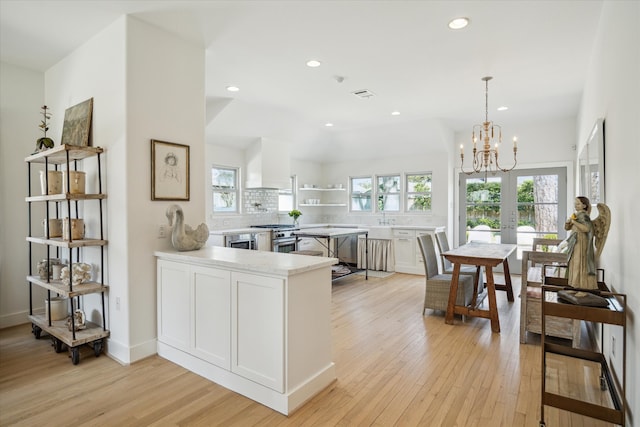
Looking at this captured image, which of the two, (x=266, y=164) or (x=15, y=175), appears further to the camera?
(x=266, y=164)

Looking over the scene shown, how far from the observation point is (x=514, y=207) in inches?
263

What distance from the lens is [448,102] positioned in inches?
205

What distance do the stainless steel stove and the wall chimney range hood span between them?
80 centimetres

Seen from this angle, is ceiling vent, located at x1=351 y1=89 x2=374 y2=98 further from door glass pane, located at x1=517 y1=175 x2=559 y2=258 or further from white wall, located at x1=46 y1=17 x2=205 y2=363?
door glass pane, located at x1=517 y1=175 x2=559 y2=258

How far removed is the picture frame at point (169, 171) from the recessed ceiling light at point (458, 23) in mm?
2563

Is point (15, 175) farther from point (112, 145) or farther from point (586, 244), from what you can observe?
point (586, 244)

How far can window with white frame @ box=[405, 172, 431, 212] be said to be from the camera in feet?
24.2

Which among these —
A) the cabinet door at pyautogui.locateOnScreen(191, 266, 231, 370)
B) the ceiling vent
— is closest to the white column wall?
the cabinet door at pyautogui.locateOnScreen(191, 266, 231, 370)

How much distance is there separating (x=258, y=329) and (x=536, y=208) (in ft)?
20.1

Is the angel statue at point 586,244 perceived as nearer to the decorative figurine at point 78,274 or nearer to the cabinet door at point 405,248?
the decorative figurine at point 78,274

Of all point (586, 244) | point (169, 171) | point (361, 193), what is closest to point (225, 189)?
point (361, 193)

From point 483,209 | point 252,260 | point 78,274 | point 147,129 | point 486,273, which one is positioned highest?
point 147,129

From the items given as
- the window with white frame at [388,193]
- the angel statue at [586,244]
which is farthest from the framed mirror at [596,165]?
the window with white frame at [388,193]

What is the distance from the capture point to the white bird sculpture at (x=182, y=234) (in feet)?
9.84
